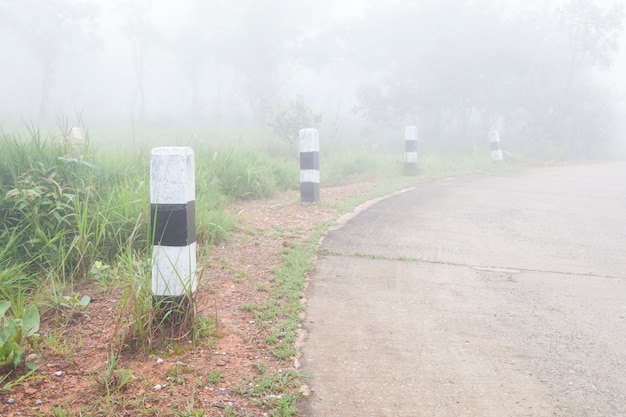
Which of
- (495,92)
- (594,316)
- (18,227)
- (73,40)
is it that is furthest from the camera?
(73,40)

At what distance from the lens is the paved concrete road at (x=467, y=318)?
208 centimetres

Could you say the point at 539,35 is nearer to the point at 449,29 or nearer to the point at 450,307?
the point at 449,29

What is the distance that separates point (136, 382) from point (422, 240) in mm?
2992

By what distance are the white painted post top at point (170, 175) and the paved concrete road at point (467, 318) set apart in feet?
3.11

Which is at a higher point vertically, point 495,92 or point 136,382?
point 495,92

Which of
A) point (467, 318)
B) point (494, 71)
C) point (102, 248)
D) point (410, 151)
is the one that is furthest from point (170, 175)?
point (494, 71)

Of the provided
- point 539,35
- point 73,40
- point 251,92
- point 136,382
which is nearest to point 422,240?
point 136,382

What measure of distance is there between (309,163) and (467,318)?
3.29 meters

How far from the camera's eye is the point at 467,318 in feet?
9.49

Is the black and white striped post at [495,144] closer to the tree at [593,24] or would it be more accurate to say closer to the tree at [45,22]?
the tree at [593,24]

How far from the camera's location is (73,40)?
29.9 metres

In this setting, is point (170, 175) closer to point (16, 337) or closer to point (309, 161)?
point (16, 337)

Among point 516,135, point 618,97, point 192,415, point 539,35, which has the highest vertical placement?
point 539,35

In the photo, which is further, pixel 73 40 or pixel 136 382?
pixel 73 40
